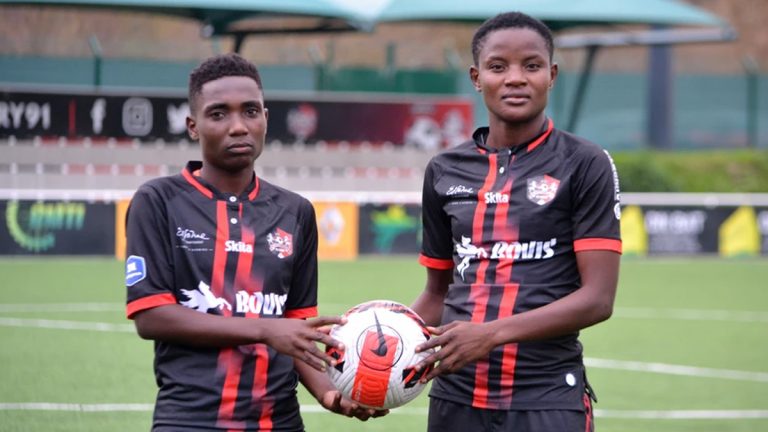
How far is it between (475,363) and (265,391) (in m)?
0.69

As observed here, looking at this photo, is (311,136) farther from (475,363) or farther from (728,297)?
(475,363)

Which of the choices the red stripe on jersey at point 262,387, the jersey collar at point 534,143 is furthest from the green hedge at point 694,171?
the red stripe on jersey at point 262,387

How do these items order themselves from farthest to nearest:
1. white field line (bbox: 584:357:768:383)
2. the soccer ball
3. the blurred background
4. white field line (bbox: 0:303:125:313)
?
white field line (bbox: 0:303:125:313) < the blurred background < white field line (bbox: 584:357:768:383) < the soccer ball

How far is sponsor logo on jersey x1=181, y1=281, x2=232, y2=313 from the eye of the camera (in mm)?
4281

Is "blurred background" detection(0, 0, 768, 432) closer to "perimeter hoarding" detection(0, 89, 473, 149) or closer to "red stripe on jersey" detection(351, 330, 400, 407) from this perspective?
"perimeter hoarding" detection(0, 89, 473, 149)

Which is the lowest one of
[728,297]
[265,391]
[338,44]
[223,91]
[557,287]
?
[728,297]

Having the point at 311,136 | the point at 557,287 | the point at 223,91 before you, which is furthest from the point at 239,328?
the point at 311,136

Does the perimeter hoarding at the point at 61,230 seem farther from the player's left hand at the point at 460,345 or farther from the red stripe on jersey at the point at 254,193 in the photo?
the player's left hand at the point at 460,345

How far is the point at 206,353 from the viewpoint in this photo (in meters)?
4.25

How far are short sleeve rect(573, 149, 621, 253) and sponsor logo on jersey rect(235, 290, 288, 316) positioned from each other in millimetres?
979

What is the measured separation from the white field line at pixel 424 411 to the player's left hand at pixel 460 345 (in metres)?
4.35

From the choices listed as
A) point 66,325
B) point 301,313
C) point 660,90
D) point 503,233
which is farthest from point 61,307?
point 660,90

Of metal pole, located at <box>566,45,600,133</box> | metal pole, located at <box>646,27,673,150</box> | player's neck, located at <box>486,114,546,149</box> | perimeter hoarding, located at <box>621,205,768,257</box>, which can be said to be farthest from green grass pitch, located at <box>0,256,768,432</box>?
metal pole, located at <box>646,27,673,150</box>

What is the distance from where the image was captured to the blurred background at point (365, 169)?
1056 cm
